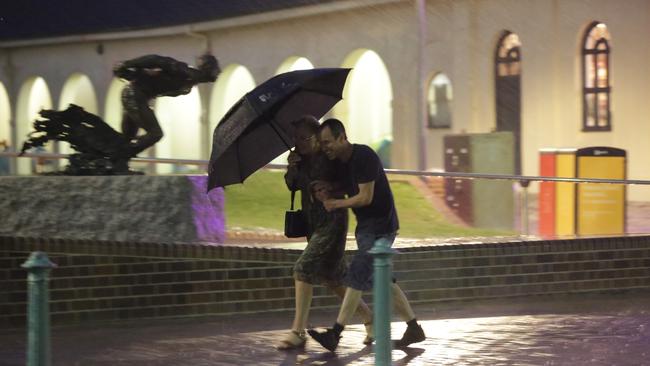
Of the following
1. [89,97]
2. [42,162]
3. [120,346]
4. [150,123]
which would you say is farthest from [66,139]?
[89,97]

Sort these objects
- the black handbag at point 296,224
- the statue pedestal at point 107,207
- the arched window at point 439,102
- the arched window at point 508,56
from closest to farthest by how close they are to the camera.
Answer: the black handbag at point 296,224, the statue pedestal at point 107,207, the arched window at point 508,56, the arched window at point 439,102

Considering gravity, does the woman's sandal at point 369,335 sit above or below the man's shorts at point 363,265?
below

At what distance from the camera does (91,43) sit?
1179 inches

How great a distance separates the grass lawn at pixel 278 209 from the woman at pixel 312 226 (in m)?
1.82

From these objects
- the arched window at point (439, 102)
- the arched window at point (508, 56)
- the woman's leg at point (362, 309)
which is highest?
the arched window at point (508, 56)

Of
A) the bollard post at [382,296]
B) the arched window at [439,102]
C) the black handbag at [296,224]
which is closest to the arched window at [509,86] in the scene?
the arched window at [439,102]

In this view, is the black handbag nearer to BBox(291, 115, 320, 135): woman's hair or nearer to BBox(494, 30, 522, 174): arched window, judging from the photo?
BBox(291, 115, 320, 135): woman's hair

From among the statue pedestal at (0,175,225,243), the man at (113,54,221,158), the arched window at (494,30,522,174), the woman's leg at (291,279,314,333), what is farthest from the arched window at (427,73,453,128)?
the woman's leg at (291,279,314,333)

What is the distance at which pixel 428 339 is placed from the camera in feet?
27.5

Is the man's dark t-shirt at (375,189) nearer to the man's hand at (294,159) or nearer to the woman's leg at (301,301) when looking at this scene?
the man's hand at (294,159)

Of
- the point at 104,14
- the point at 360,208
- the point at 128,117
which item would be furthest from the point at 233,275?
the point at 104,14

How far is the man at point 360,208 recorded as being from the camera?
7.59m

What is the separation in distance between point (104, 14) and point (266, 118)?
2235 cm

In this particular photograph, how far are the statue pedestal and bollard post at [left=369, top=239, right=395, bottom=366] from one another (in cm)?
358
